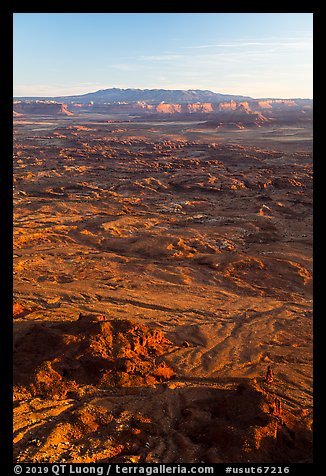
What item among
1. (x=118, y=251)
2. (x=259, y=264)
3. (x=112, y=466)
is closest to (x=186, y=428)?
(x=112, y=466)

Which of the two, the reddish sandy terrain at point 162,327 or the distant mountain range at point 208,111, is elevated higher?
the distant mountain range at point 208,111

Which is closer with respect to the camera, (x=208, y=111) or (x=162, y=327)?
(x=162, y=327)

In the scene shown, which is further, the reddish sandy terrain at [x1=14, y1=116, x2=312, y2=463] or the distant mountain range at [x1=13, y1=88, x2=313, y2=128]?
the distant mountain range at [x1=13, y1=88, x2=313, y2=128]

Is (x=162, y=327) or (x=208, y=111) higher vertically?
(x=208, y=111)

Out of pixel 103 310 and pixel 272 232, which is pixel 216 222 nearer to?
pixel 272 232

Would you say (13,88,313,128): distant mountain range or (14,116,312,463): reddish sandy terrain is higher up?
(13,88,313,128): distant mountain range

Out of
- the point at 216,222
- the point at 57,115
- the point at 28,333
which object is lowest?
the point at 28,333

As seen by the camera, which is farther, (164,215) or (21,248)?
(164,215)
